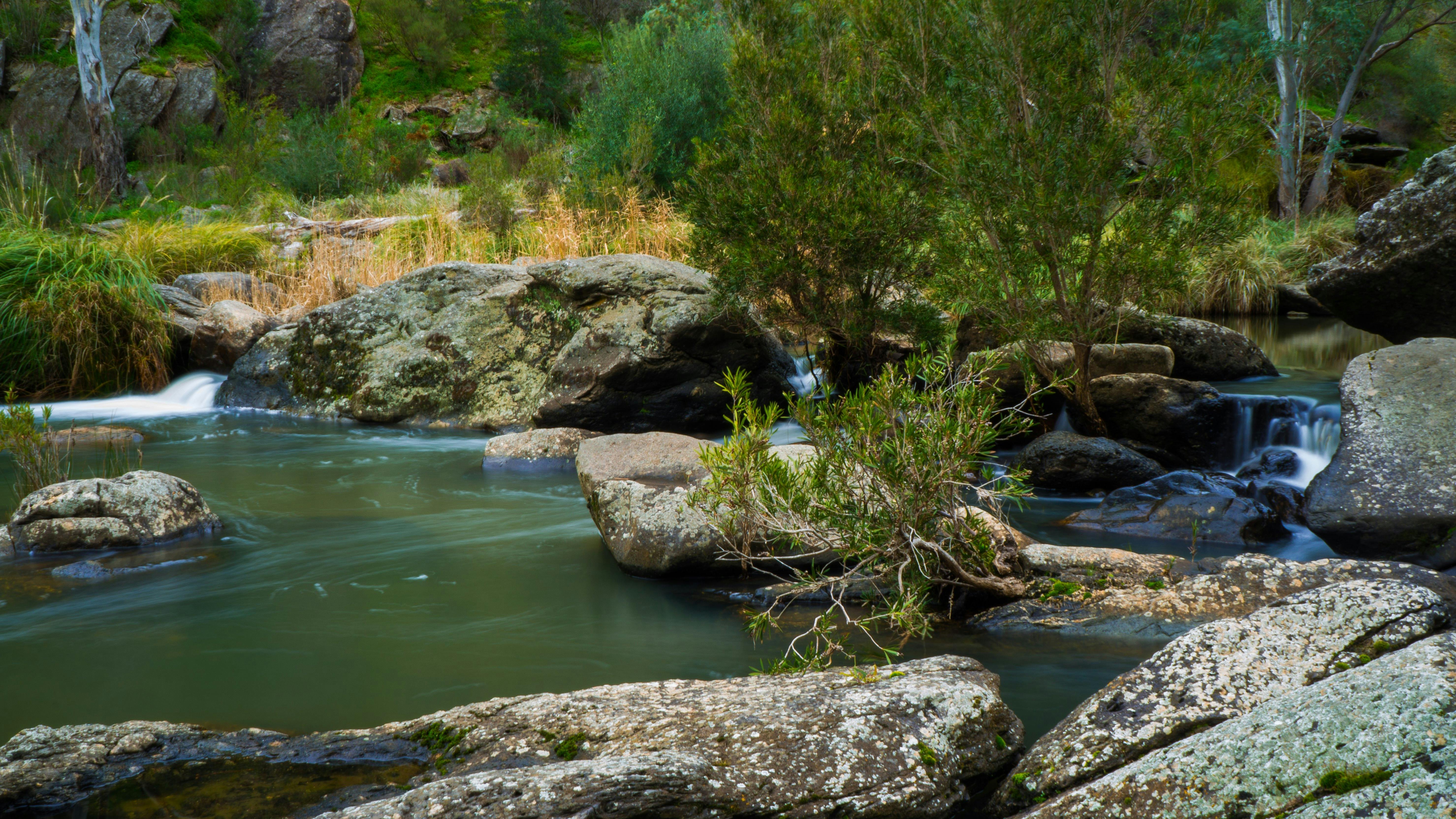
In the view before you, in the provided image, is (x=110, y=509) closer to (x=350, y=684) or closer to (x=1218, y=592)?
(x=350, y=684)

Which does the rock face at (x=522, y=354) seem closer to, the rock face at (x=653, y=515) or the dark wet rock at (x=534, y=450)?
the dark wet rock at (x=534, y=450)

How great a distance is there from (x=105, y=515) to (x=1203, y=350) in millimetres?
10262

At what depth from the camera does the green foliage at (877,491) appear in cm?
383

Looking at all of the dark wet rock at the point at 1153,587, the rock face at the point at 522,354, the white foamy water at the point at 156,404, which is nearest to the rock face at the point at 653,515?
the dark wet rock at the point at 1153,587

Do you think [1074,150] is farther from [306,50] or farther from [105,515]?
[306,50]

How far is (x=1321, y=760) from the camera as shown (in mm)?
2018

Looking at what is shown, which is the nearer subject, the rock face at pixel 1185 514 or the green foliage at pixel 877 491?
the green foliage at pixel 877 491

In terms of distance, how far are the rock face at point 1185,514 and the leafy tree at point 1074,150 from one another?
1.44 metres

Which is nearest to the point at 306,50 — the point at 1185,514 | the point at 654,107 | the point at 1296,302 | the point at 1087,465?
the point at 654,107

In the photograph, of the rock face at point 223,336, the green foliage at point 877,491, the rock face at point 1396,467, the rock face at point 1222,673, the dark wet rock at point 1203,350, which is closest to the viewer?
the rock face at point 1222,673

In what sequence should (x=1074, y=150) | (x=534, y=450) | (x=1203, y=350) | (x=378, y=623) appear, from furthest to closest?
(x=1203, y=350), (x=534, y=450), (x=1074, y=150), (x=378, y=623)

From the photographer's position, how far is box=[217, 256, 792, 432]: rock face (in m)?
9.01

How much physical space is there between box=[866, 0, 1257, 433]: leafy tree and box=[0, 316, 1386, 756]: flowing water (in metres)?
1.73

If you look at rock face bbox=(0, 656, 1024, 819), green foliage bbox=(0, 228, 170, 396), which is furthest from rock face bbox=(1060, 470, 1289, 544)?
green foliage bbox=(0, 228, 170, 396)
